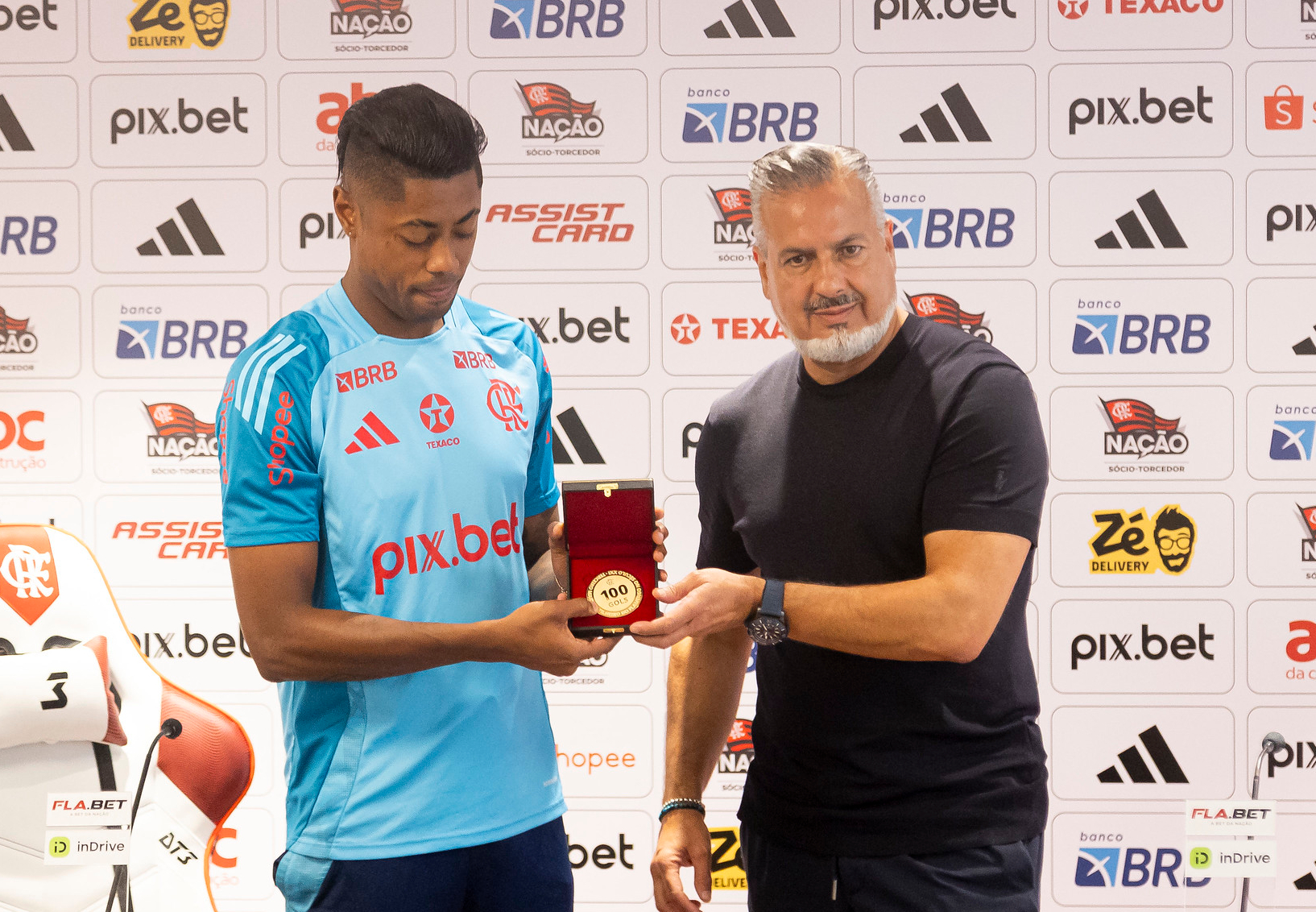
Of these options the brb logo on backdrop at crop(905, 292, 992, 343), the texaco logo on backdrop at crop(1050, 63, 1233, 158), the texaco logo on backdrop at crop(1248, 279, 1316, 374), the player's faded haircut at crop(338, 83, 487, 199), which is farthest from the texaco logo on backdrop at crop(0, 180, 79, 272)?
the texaco logo on backdrop at crop(1248, 279, 1316, 374)

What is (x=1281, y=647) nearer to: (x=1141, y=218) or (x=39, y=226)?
(x=1141, y=218)

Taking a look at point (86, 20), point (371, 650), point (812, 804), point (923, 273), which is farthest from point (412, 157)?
point (86, 20)

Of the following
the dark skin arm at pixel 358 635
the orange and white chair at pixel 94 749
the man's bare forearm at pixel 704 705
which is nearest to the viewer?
the dark skin arm at pixel 358 635

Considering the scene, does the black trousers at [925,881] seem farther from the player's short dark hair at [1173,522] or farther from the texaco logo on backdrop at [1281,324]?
the texaco logo on backdrop at [1281,324]

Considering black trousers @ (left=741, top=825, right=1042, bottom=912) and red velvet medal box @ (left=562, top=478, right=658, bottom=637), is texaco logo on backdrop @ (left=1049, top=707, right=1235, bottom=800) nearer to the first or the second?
black trousers @ (left=741, top=825, right=1042, bottom=912)

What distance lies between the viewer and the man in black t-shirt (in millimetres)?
1315

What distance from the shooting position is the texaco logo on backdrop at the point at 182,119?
290 cm

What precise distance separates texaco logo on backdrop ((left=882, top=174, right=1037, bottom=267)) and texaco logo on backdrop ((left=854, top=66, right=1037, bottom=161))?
7 cm

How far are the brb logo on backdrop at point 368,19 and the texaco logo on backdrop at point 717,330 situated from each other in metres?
1.04

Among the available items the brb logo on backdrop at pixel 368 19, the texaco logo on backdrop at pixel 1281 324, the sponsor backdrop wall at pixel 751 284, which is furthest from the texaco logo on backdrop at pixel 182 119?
the texaco logo on backdrop at pixel 1281 324

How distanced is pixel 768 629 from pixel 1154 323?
2034 mm

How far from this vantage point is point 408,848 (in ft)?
4.32

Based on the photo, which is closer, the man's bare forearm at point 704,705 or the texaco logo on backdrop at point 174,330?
the man's bare forearm at point 704,705

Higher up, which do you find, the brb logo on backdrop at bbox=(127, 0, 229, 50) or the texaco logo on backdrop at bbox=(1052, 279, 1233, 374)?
the brb logo on backdrop at bbox=(127, 0, 229, 50)
